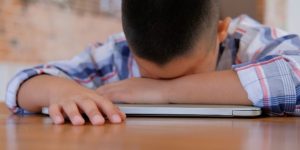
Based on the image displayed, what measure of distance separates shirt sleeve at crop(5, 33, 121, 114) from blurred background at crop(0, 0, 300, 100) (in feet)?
2.00

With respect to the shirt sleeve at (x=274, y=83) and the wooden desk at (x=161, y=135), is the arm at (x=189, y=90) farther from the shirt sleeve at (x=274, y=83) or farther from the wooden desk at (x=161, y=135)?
the wooden desk at (x=161, y=135)

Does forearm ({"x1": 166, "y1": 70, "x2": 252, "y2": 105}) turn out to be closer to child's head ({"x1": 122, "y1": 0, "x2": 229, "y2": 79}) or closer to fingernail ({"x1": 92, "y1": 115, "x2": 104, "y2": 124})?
child's head ({"x1": 122, "y1": 0, "x2": 229, "y2": 79})

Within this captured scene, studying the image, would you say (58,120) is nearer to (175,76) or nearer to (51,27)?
(175,76)

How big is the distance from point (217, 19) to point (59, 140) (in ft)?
1.67

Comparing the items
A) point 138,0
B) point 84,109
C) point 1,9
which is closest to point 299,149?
point 84,109

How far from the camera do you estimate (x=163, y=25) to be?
687 mm

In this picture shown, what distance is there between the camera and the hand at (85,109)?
21.0 inches

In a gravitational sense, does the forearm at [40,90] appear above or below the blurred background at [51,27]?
below

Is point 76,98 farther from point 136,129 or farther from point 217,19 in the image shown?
point 217,19

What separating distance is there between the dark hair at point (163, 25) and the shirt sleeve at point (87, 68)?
0.22 metres

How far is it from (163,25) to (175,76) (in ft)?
0.35

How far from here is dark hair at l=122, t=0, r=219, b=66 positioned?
2.23 ft

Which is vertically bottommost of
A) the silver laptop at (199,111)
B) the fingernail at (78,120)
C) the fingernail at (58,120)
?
the silver laptop at (199,111)

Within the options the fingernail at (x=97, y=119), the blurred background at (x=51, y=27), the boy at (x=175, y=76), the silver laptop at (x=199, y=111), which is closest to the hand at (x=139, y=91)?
the boy at (x=175, y=76)
